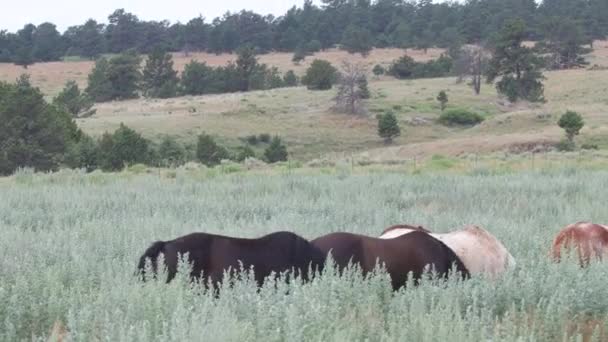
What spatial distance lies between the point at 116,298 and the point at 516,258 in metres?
3.71

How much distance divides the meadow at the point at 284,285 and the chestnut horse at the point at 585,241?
170mm

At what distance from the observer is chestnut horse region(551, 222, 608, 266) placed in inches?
274

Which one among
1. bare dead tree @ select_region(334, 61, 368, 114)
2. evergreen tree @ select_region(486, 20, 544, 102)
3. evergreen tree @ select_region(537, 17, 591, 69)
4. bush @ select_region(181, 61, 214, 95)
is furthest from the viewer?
evergreen tree @ select_region(537, 17, 591, 69)

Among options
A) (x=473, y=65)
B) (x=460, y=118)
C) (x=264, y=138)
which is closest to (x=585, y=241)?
(x=264, y=138)

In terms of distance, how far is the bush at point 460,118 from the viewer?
59.7 meters

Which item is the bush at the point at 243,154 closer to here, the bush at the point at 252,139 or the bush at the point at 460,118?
the bush at the point at 252,139

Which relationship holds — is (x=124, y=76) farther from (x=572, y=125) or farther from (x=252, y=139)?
(x=572, y=125)

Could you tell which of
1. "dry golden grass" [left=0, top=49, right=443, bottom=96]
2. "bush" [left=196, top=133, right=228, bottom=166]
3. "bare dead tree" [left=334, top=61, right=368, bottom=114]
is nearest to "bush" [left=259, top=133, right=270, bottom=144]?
"bare dead tree" [left=334, top=61, right=368, bottom=114]

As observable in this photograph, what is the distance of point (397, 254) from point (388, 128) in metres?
48.1

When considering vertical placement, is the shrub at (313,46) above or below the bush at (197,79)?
above

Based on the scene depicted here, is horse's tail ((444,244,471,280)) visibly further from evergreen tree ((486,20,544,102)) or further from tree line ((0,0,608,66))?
tree line ((0,0,608,66))

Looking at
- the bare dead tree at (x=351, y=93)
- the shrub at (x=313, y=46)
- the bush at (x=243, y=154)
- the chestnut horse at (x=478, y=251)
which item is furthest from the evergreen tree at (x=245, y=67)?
the chestnut horse at (x=478, y=251)

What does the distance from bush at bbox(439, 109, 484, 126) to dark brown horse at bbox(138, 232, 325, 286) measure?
181ft

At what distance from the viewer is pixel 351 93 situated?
6106 centimetres
